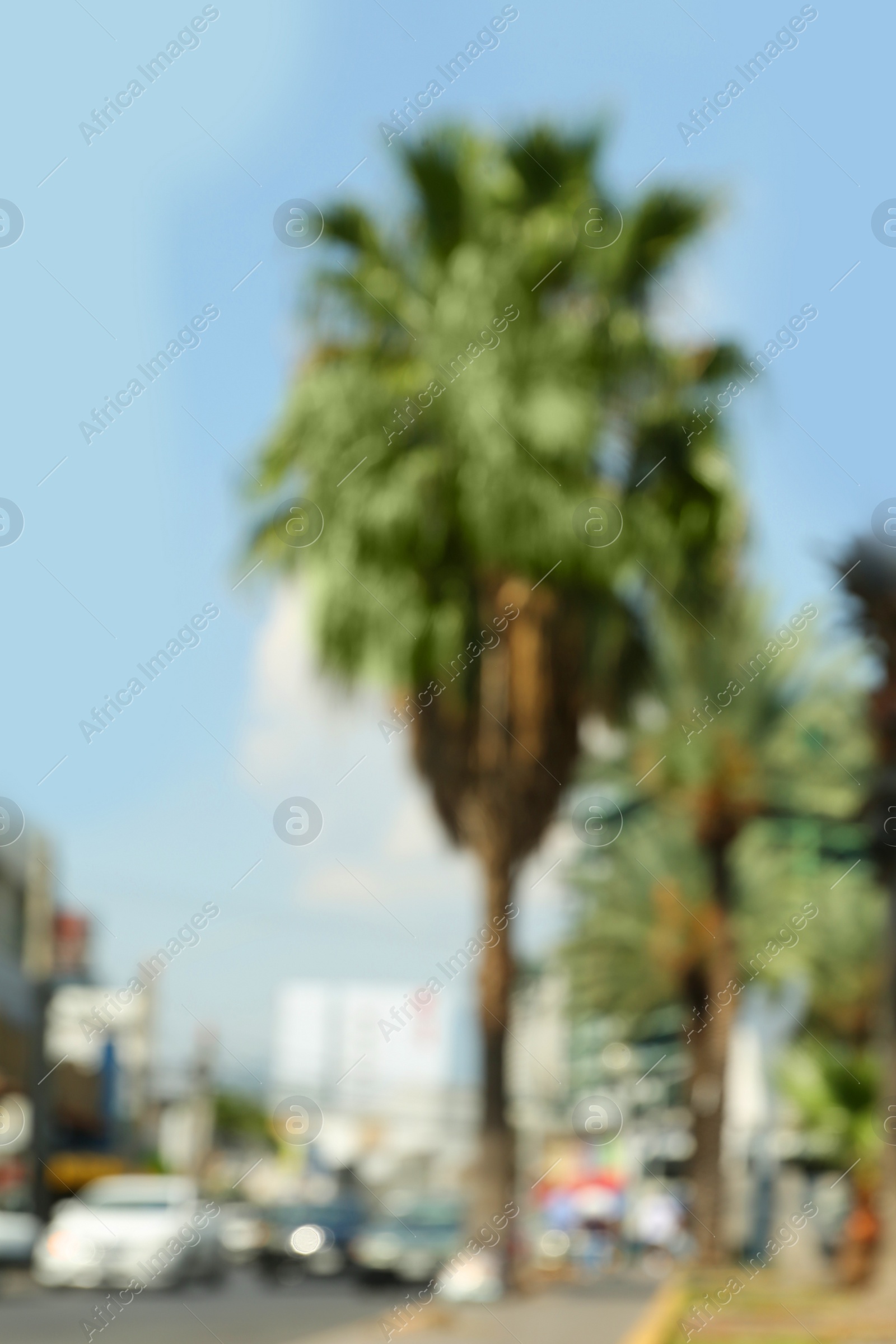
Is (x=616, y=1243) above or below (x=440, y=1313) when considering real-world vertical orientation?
below

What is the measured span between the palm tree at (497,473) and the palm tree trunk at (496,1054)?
23 mm

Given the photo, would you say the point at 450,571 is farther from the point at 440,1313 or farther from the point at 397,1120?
the point at 397,1120

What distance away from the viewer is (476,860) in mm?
19500

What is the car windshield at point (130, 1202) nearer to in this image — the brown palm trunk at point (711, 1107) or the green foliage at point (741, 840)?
the brown palm trunk at point (711, 1107)

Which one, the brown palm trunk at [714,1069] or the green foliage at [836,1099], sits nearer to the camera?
the green foliage at [836,1099]

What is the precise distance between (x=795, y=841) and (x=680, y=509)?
59.9 feet

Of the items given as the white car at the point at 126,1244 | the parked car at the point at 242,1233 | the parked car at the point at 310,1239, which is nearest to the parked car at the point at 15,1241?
the white car at the point at 126,1244

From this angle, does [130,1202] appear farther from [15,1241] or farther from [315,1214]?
[315,1214]

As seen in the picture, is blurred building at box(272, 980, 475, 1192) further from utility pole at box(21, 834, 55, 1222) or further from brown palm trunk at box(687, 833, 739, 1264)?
brown palm trunk at box(687, 833, 739, 1264)

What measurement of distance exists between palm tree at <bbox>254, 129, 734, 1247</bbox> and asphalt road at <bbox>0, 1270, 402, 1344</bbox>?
2762 millimetres

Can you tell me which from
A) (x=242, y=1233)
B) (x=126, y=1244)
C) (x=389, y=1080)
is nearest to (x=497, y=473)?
(x=126, y=1244)

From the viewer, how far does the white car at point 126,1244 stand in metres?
23.0

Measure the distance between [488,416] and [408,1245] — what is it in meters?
15.0

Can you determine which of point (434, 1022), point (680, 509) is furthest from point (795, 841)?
point (434, 1022)
